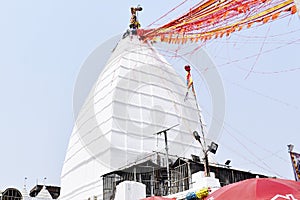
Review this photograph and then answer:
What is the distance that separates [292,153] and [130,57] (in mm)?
14277

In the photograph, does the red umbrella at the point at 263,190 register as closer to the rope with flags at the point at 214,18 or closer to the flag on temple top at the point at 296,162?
the rope with flags at the point at 214,18

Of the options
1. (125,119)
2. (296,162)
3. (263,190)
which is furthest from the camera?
(125,119)

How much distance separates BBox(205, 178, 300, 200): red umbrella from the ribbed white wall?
13.1 meters

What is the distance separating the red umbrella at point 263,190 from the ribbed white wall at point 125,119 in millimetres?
13145

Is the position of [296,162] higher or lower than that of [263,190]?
higher

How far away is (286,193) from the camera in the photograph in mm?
5555

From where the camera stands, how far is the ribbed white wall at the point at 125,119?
65.7 ft

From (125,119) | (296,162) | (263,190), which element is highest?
(125,119)

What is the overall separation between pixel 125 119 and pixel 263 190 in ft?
52.2

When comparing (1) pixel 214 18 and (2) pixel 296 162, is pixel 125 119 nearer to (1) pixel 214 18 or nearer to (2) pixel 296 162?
(2) pixel 296 162

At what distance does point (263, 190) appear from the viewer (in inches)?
220

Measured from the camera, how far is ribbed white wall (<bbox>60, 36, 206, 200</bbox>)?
2002 centimetres

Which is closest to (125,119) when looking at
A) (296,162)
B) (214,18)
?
(296,162)

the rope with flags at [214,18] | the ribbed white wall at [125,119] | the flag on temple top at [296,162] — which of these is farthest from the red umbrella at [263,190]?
A: the ribbed white wall at [125,119]
